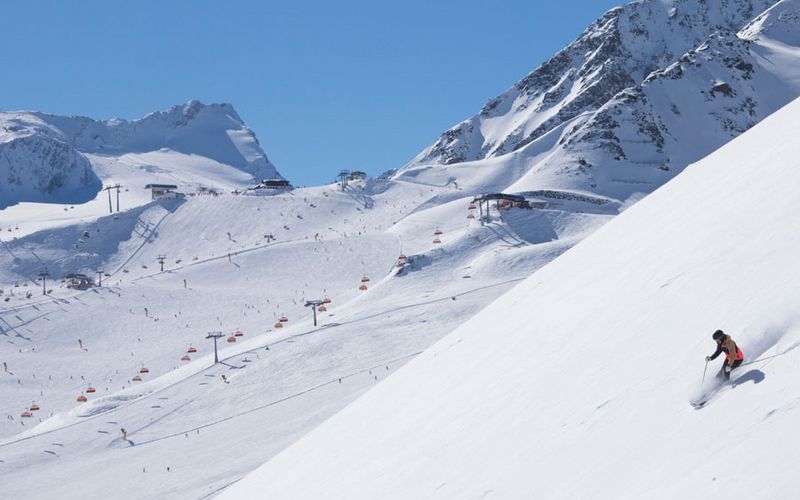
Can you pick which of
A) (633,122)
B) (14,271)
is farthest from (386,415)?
(633,122)

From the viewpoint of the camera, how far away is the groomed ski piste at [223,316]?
60.2 metres

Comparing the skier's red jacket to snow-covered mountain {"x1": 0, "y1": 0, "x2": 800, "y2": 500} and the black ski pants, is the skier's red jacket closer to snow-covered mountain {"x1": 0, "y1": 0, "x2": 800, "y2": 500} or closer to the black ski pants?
the black ski pants

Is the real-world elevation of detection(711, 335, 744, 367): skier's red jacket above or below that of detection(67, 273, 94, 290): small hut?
below

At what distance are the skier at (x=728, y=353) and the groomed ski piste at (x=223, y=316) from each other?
35574 mm

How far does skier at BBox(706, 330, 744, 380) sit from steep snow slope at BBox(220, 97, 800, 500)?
0.17 meters

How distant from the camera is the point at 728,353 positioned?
1388cm

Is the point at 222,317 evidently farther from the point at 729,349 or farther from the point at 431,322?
the point at 729,349

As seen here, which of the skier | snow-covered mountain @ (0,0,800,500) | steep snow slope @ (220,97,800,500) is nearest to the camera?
steep snow slope @ (220,97,800,500)

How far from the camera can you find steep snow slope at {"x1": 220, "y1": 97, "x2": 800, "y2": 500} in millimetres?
12773

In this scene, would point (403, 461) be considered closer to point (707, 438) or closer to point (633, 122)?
point (707, 438)

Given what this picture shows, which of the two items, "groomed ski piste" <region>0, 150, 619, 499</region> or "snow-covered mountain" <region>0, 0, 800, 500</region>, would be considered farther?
"groomed ski piste" <region>0, 150, 619, 499</region>

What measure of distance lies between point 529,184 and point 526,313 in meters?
127

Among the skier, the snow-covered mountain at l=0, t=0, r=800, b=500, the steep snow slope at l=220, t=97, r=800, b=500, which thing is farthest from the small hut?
the skier

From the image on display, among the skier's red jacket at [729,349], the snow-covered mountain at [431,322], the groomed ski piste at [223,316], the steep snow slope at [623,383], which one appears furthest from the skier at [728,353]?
the groomed ski piste at [223,316]
